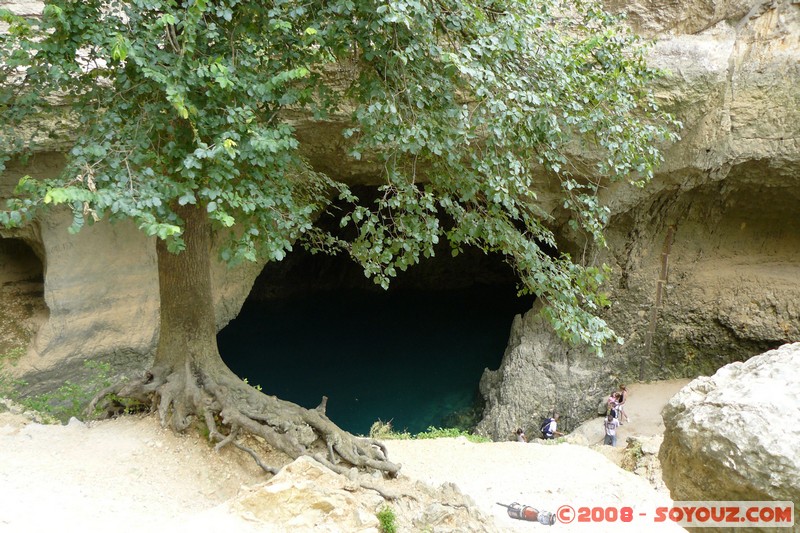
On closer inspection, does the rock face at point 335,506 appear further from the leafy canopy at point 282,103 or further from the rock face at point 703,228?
the rock face at point 703,228

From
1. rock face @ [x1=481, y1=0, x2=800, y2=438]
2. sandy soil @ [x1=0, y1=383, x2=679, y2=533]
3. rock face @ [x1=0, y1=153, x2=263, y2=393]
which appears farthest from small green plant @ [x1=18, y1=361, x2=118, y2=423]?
rock face @ [x1=481, y1=0, x2=800, y2=438]

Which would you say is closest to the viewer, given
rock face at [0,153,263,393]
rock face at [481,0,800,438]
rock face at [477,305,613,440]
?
rock face at [0,153,263,393]

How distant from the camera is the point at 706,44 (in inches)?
389

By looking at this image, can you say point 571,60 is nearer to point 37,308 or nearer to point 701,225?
point 701,225

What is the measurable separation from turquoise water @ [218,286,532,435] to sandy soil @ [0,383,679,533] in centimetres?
478

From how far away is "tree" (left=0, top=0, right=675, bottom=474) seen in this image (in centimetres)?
428

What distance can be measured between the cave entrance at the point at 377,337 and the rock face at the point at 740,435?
9.64 meters

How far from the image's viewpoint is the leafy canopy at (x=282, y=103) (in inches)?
167

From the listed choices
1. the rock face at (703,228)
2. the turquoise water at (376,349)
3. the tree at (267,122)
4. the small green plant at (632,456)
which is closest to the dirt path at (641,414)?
the rock face at (703,228)

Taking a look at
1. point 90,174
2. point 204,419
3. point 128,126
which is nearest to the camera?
point 90,174

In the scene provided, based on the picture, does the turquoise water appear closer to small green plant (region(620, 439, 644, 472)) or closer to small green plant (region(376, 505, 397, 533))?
small green plant (region(620, 439, 644, 472))

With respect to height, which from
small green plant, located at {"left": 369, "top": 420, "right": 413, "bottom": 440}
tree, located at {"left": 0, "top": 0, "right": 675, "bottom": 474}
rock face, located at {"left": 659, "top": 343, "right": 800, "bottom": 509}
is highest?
tree, located at {"left": 0, "top": 0, "right": 675, "bottom": 474}

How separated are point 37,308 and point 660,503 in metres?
9.49

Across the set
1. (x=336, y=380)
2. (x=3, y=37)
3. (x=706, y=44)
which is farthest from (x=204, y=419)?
(x=706, y=44)
